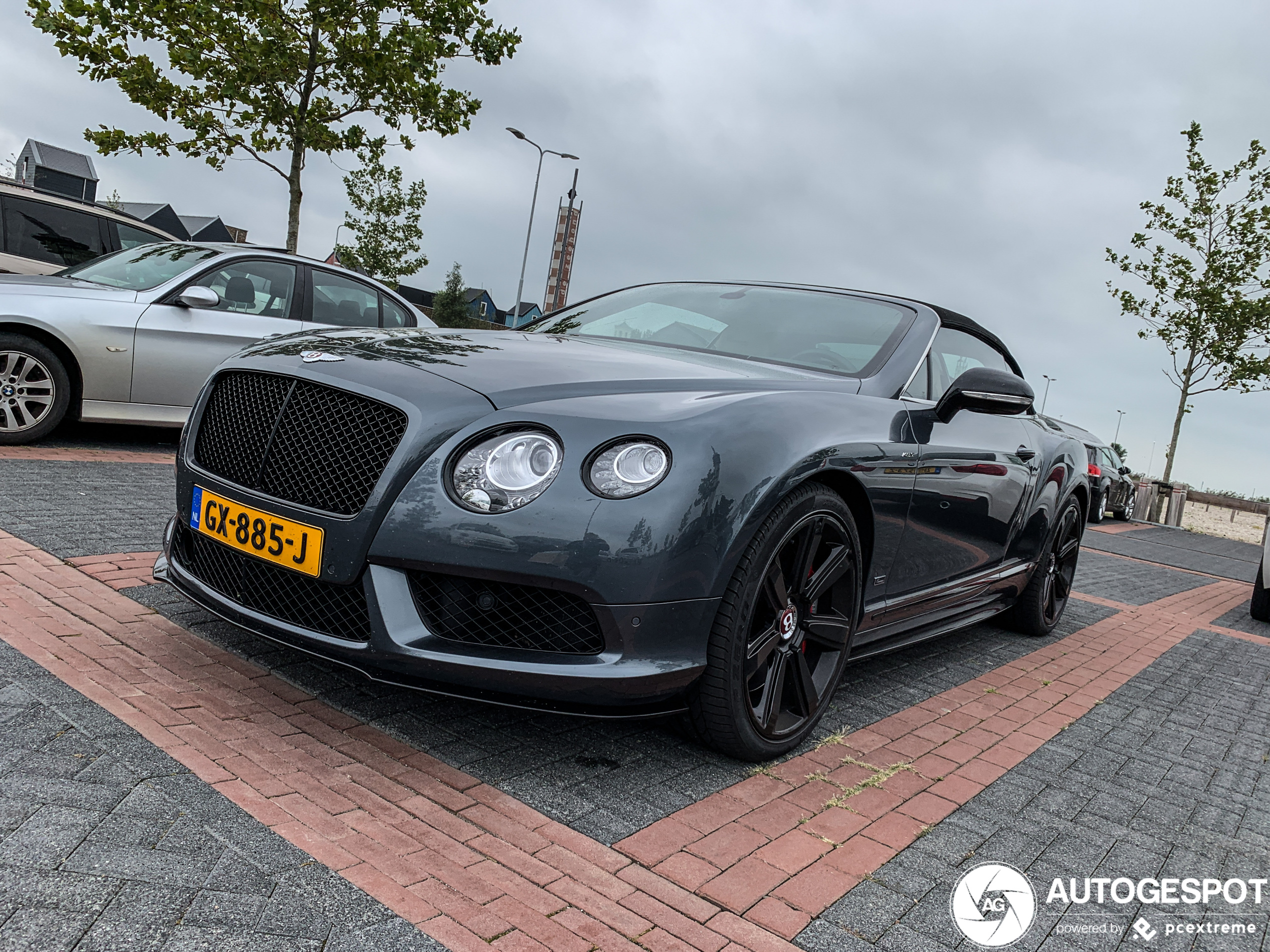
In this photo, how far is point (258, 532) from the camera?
2609 mm

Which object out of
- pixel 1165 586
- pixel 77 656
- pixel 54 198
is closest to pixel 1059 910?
pixel 77 656

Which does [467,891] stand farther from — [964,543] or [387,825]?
[964,543]

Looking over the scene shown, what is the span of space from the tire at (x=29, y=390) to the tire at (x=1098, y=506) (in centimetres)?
1519

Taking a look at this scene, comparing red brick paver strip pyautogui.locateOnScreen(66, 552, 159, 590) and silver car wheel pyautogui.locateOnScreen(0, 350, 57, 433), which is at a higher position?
silver car wheel pyautogui.locateOnScreen(0, 350, 57, 433)

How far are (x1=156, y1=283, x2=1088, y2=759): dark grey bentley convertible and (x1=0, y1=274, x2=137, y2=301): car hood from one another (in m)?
4.01

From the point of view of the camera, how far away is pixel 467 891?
1.98 meters

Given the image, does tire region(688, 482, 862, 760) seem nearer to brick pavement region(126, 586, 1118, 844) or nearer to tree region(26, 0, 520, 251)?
brick pavement region(126, 586, 1118, 844)

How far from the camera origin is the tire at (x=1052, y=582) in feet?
17.5

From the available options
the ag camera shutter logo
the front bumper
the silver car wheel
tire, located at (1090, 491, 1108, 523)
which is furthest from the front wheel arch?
tire, located at (1090, 491, 1108, 523)

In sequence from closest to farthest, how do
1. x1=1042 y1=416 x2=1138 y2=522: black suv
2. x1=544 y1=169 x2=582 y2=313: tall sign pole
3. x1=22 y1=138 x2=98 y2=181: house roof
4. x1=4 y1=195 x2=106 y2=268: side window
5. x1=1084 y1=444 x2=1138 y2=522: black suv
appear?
x1=4 y1=195 x2=106 y2=268: side window < x1=1042 y1=416 x2=1138 y2=522: black suv < x1=1084 y1=444 x2=1138 y2=522: black suv < x1=544 y1=169 x2=582 y2=313: tall sign pole < x1=22 y1=138 x2=98 y2=181: house roof

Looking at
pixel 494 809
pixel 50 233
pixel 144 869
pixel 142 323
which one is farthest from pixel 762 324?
pixel 50 233

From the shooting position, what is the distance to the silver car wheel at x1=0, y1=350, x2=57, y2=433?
607cm

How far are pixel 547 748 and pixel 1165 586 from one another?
8465 mm

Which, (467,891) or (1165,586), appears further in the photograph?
(1165,586)
